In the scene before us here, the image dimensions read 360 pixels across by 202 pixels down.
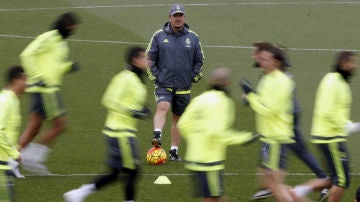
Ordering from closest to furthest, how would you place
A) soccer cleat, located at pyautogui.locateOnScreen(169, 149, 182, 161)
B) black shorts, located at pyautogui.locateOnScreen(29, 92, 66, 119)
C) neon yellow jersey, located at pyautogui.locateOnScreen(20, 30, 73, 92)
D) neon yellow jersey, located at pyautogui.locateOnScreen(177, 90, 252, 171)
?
1. neon yellow jersey, located at pyautogui.locateOnScreen(177, 90, 252, 171)
2. neon yellow jersey, located at pyautogui.locateOnScreen(20, 30, 73, 92)
3. black shorts, located at pyautogui.locateOnScreen(29, 92, 66, 119)
4. soccer cleat, located at pyautogui.locateOnScreen(169, 149, 182, 161)

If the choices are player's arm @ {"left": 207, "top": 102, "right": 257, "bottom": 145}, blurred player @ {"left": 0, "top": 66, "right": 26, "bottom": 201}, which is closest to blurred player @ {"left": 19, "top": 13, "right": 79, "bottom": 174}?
blurred player @ {"left": 0, "top": 66, "right": 26, "bottom": 201}

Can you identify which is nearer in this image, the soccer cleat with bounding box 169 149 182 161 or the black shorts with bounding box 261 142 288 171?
the black shorts with bounding box 261 142 288 171

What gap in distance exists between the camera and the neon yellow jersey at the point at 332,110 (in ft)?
43.5

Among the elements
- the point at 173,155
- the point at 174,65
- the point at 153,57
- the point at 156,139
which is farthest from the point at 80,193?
the point at 153,57

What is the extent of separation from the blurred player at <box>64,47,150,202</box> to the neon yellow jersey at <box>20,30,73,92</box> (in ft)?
6.93

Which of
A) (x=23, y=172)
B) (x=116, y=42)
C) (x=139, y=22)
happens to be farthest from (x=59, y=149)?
(x=139, y=22)

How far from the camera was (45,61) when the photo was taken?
15.3 metres

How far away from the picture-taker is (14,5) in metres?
28.5

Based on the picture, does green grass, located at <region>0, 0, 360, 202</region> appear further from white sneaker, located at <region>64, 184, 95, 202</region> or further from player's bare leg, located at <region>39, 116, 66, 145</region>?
white sneaker, located at <region>64, 184, 95, 202</region>

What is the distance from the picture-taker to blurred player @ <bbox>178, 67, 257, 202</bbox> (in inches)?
472

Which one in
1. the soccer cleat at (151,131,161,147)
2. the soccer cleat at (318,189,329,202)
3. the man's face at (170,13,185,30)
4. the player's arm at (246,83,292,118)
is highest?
the man's face at (170,13,185,30)

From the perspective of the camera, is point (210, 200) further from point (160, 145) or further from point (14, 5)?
point (14, 5)

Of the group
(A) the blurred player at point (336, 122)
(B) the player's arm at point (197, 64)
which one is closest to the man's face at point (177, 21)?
(B) the player's arm at point (197, 64)

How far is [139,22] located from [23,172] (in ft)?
37.9
